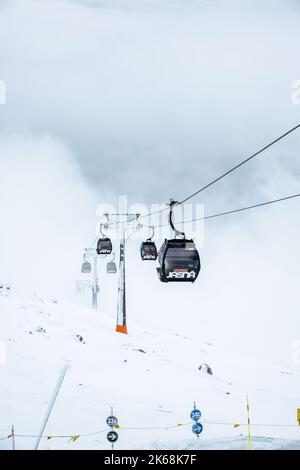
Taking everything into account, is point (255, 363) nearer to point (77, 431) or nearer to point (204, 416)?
point (204, 416)

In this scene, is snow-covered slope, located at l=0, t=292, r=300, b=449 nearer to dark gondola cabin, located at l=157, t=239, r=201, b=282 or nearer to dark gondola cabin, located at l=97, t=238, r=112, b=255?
dark gondola cabin, located at l=97, t=238, r=112, b=255

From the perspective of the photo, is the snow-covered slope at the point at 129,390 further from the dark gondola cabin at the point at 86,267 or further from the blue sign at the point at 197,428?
the dark gondola cabin at the point at 86,267

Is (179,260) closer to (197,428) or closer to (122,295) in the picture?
(197,428)

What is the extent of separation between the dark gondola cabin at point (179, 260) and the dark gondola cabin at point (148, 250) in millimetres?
5774

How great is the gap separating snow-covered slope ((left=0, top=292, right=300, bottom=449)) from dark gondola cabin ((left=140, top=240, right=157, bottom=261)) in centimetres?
500

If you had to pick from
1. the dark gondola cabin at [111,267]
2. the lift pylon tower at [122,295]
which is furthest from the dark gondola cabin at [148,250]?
the dark gondola cabin at [111,267]

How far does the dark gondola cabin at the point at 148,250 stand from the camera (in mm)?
16562

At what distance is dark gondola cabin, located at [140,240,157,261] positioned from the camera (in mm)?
16562

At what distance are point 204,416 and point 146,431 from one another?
2.51m

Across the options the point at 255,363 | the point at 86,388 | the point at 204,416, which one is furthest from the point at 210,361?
the point at 86,388

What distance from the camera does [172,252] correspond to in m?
10.5

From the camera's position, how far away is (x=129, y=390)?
13.2 metres

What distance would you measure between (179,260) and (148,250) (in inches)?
240

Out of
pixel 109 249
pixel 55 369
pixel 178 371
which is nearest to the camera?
pixel 55 369
